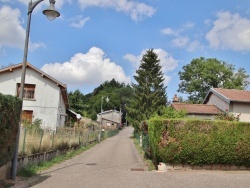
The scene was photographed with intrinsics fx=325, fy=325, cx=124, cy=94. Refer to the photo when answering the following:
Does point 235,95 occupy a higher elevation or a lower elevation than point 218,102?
higher

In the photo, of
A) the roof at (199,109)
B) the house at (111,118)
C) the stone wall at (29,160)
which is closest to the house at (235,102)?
the roof at (199,109)

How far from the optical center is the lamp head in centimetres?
1086

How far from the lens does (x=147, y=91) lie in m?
51.0

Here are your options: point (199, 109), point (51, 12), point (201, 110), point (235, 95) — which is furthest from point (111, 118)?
point (51, 12)

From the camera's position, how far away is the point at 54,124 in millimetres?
33719

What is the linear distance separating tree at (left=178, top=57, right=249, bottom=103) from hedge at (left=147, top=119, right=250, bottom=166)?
43286mm

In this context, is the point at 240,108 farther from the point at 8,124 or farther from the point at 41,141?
the point at 8,124

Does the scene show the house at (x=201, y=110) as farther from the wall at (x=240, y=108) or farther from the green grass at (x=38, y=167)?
the green grass at (x=38, y=167)

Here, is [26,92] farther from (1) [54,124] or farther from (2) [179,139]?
(2) [179,139]

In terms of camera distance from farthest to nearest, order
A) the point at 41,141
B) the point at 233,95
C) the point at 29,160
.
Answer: the point at 233,95, the point at 41,141, the point at 29,160

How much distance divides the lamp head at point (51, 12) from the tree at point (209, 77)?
49100mm

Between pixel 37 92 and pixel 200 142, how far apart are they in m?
22.6

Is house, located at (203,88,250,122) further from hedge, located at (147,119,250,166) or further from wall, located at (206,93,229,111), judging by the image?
hedge, located at (147,119,250,166)

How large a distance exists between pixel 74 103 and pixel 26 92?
98.6 feet
